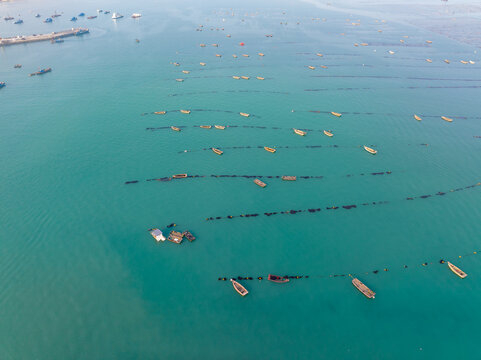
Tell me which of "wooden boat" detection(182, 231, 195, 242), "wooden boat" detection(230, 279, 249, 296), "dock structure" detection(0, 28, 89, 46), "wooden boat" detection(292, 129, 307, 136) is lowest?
"wooden boat" detection(230, 279, 249, 296)

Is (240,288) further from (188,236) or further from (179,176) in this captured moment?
(179,176)

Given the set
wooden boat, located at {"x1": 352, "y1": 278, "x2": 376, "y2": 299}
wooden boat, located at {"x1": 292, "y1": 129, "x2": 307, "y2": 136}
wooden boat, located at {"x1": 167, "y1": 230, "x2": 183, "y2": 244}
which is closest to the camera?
wooden boat, located at {"x1": 352, "y1": 278, "x2": 376, "y2": 299}

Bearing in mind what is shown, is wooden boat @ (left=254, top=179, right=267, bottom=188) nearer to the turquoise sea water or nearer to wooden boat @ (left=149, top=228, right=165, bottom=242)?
the turquoise sea water

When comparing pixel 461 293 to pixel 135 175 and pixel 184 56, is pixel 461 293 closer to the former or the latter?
pixel 135 175

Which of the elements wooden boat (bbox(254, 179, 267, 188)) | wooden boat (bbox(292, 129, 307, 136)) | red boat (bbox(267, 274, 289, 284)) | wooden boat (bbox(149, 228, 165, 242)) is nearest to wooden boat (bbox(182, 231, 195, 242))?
wooden boat (bbox(149, 228, 165, 242))

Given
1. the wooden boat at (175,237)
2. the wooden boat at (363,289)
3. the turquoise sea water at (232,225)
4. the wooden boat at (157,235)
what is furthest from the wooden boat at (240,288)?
the wooden boat at (363,289)

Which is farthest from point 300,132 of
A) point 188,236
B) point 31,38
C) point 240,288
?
point 31,38

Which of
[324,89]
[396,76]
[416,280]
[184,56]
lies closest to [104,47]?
[184,56]
